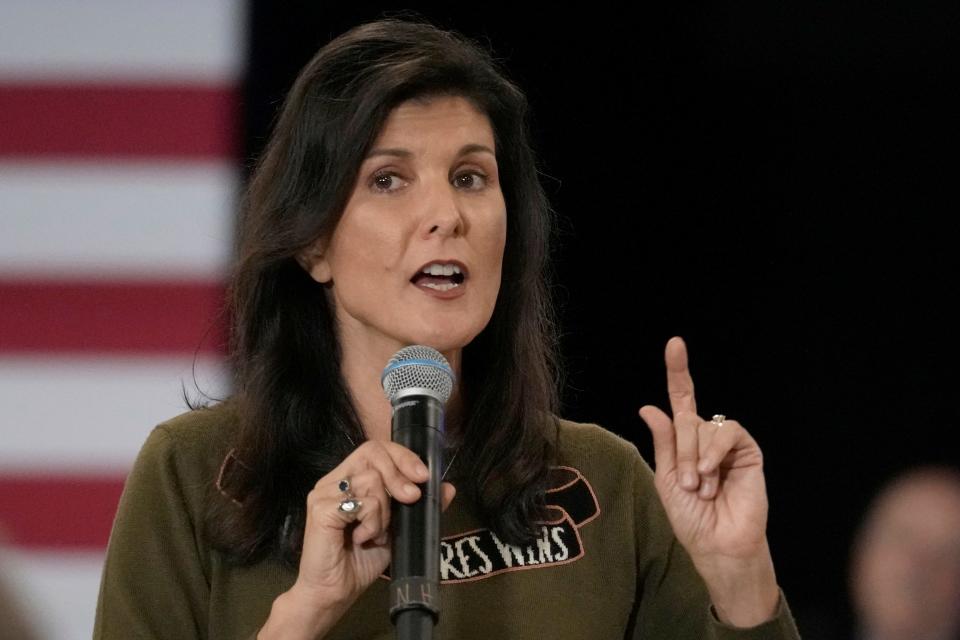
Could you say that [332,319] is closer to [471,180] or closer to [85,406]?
[471,180]

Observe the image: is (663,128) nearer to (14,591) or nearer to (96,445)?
(96,445)

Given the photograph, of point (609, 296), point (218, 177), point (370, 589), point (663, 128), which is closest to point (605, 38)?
point (663, 128)

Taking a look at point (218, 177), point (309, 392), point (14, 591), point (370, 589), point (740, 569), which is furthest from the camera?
point (218, 177)

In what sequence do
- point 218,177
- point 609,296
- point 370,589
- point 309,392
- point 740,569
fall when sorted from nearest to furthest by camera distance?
1. point 740,569
2. point 370,589
3. point 309,392
4. point 609,296
5. point 218,177

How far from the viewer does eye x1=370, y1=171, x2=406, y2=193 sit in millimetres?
1956

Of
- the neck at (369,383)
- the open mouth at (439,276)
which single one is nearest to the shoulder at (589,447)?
the neck at (369,383)

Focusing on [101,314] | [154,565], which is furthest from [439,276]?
[101,314]

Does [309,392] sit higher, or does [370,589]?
[309,392]

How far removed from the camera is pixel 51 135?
135 inches

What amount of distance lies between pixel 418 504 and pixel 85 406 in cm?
207

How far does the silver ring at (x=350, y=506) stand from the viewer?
1.54m

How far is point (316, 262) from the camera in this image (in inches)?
81.0

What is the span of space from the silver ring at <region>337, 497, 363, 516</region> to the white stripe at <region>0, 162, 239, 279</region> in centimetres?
188

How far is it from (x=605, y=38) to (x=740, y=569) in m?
1.67
